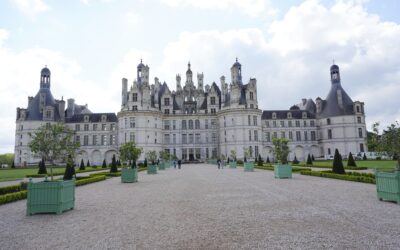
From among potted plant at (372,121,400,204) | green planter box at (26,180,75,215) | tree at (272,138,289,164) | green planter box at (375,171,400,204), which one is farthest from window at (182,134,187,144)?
green planter box at (26,180,75,215)

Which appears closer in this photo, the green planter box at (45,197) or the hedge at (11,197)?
the green planter box at (45,197)

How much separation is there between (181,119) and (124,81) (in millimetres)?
14683

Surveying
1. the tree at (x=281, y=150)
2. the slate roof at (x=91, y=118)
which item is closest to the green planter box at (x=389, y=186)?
the tree at (x=281, y=150)

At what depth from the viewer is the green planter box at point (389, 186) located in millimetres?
9984

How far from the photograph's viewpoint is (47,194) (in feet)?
31.2

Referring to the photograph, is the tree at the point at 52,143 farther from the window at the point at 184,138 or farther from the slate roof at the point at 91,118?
the slate roof at the point at 91,118

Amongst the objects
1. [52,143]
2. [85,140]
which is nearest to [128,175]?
[52,143]

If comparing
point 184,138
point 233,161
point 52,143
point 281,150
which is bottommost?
point 233,161

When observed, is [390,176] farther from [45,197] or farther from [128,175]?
[128,175]

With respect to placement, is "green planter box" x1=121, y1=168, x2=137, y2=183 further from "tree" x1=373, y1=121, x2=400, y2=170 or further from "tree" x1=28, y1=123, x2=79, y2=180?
"tree" x1=373, y1=121, x2=400, y2=170

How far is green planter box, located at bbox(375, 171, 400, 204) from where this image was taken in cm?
998

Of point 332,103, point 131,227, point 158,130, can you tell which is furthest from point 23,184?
point 332,103

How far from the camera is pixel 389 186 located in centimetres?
1034

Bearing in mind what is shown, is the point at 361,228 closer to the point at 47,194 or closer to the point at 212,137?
the point at 47,194
